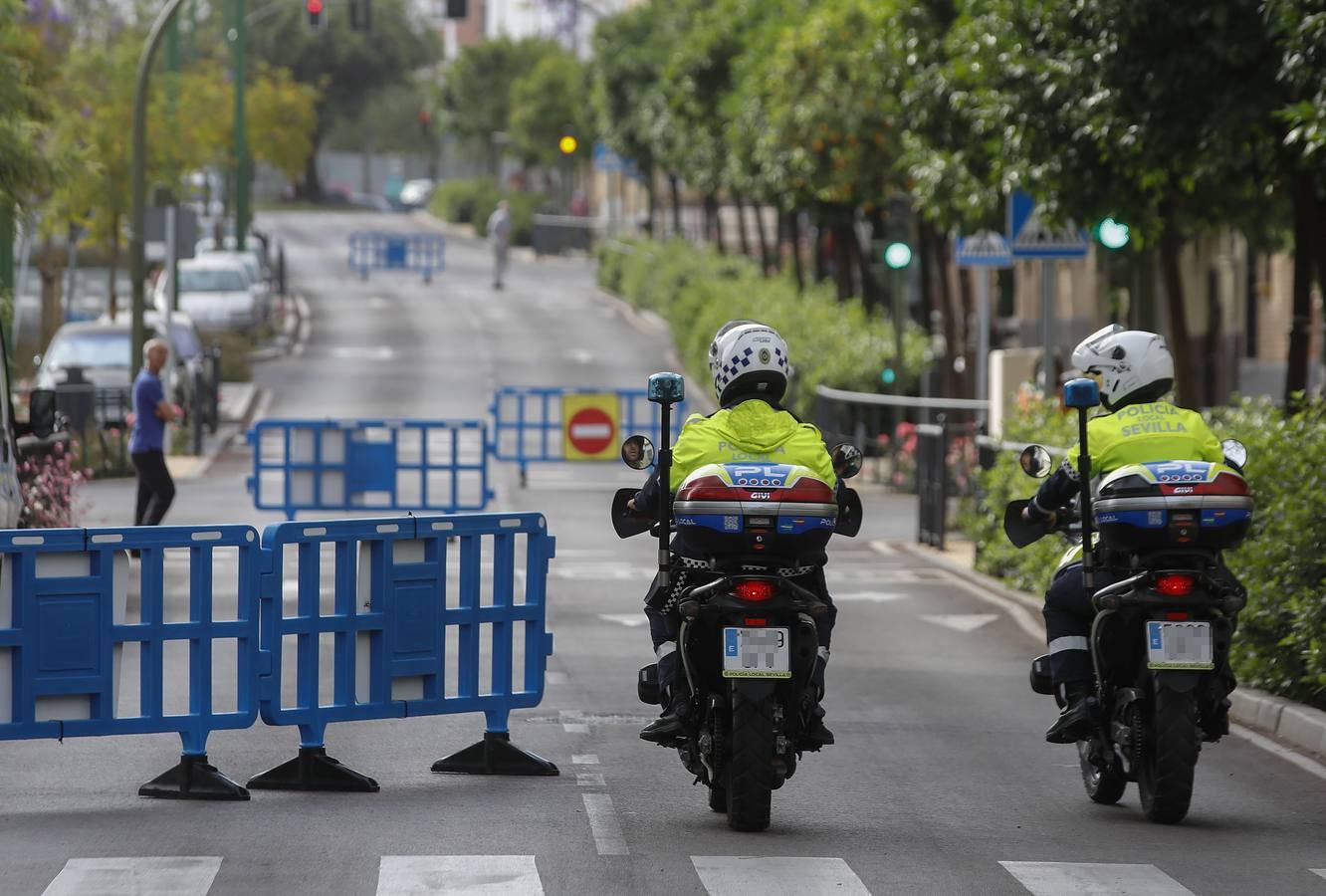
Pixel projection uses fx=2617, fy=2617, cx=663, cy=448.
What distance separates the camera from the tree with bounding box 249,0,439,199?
11194 centimetres

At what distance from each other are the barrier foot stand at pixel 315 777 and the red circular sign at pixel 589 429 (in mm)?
19451

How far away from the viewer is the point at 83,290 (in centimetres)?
5356

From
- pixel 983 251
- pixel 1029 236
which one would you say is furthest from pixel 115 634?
pixel 983 251

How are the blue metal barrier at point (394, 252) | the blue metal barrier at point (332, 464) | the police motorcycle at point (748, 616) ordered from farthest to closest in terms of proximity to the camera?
the blue metal barrier at point (394, 252), the blue metal barrier at point (332, 464), the police motorcycle at point (748, 616)

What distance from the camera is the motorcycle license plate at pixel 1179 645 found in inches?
352

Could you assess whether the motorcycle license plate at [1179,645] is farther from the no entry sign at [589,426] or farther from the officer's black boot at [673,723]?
the no entry sign at [589,426]

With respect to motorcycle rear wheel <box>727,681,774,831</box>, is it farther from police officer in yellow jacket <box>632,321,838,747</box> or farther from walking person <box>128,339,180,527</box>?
walking person <box>128,339,180,527</box>

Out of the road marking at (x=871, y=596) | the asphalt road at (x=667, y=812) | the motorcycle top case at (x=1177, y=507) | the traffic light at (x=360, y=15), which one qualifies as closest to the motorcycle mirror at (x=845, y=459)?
the motorcycle top case at (x=1177, y=507)

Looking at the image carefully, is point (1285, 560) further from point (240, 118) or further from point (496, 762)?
point (240, 118)

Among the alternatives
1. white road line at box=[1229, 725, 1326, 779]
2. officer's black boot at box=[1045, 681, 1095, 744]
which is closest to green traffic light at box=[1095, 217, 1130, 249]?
white road line at box=[1229, 725, 1326, 779]

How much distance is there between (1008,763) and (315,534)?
10.3 feet

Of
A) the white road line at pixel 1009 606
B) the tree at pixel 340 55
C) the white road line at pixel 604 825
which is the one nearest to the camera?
the white road line at pixel 604 825

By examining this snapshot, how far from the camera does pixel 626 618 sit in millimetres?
16578

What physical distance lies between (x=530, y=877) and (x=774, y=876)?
29.8 inches
